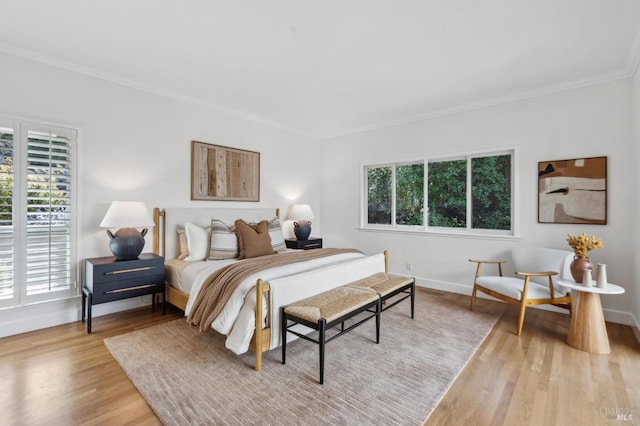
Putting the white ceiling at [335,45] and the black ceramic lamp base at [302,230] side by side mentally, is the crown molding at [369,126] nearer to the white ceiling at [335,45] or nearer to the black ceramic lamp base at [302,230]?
the white ceiling at [335,45]

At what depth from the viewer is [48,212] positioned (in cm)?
294

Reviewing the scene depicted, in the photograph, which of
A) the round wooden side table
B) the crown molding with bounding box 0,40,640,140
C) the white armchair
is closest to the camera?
the round wooden side table

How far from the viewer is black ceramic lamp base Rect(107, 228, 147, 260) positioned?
9.94 ft

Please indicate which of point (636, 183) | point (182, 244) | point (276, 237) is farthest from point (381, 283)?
point (636, 183)

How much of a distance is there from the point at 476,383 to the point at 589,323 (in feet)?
4.34

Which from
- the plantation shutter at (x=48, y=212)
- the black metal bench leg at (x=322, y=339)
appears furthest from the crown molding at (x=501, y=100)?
the plantation shutter at (x=48, y=212)

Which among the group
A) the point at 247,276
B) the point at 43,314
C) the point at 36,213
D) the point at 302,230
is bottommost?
the point at 43,314

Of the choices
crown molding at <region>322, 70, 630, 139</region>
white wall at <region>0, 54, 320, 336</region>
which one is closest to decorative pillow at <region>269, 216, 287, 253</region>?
white wall at <region>0, 54, 320, 336</region>

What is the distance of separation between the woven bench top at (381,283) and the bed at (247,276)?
0.39 feet

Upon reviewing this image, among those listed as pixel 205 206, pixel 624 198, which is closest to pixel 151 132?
pixel 205 206

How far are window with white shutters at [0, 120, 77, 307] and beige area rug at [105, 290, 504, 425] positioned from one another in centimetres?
99

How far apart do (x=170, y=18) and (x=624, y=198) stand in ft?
15.0

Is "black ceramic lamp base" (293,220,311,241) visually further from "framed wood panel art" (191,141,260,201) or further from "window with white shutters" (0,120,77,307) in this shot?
"window with white shutters" (0,120,77,307)

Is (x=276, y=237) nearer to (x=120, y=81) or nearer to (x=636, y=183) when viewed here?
(x=120, y=81)
